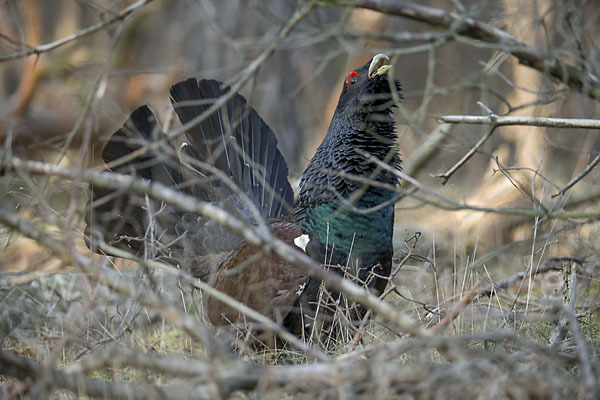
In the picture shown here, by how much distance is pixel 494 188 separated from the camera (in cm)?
647

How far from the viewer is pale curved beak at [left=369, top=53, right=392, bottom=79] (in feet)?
12.7

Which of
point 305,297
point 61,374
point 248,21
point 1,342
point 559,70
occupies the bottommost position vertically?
point 1,342

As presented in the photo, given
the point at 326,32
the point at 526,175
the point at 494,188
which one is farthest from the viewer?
the point at 494,188

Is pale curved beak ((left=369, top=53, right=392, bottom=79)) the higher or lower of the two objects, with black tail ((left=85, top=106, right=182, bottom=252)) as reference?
higher

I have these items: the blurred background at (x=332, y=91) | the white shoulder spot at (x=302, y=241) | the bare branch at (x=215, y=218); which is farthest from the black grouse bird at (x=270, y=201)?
the bare branch at (x=215, y=218)

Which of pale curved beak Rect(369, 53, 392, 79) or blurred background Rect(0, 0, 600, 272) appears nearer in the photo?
pale curved beak Rect(369, 53, 392, 79)

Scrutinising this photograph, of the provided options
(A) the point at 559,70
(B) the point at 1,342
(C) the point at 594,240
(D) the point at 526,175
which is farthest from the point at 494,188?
(B) the point at 1,342

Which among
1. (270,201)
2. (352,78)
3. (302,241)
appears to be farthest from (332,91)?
(302,241)

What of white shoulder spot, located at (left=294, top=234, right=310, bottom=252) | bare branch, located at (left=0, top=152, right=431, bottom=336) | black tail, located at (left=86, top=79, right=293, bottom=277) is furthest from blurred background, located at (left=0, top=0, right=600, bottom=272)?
bare branch, located at (left=0, top=152, right=431, bottom=336)

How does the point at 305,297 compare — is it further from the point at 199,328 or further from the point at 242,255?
the point at 199,328

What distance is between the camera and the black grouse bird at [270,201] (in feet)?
12.0

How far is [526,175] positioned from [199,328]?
4.71m

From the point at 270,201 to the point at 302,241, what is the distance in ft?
3.12

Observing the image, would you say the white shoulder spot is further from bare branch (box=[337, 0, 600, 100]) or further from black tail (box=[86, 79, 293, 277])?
bare branch (box=[337, 0, 600, 100])
